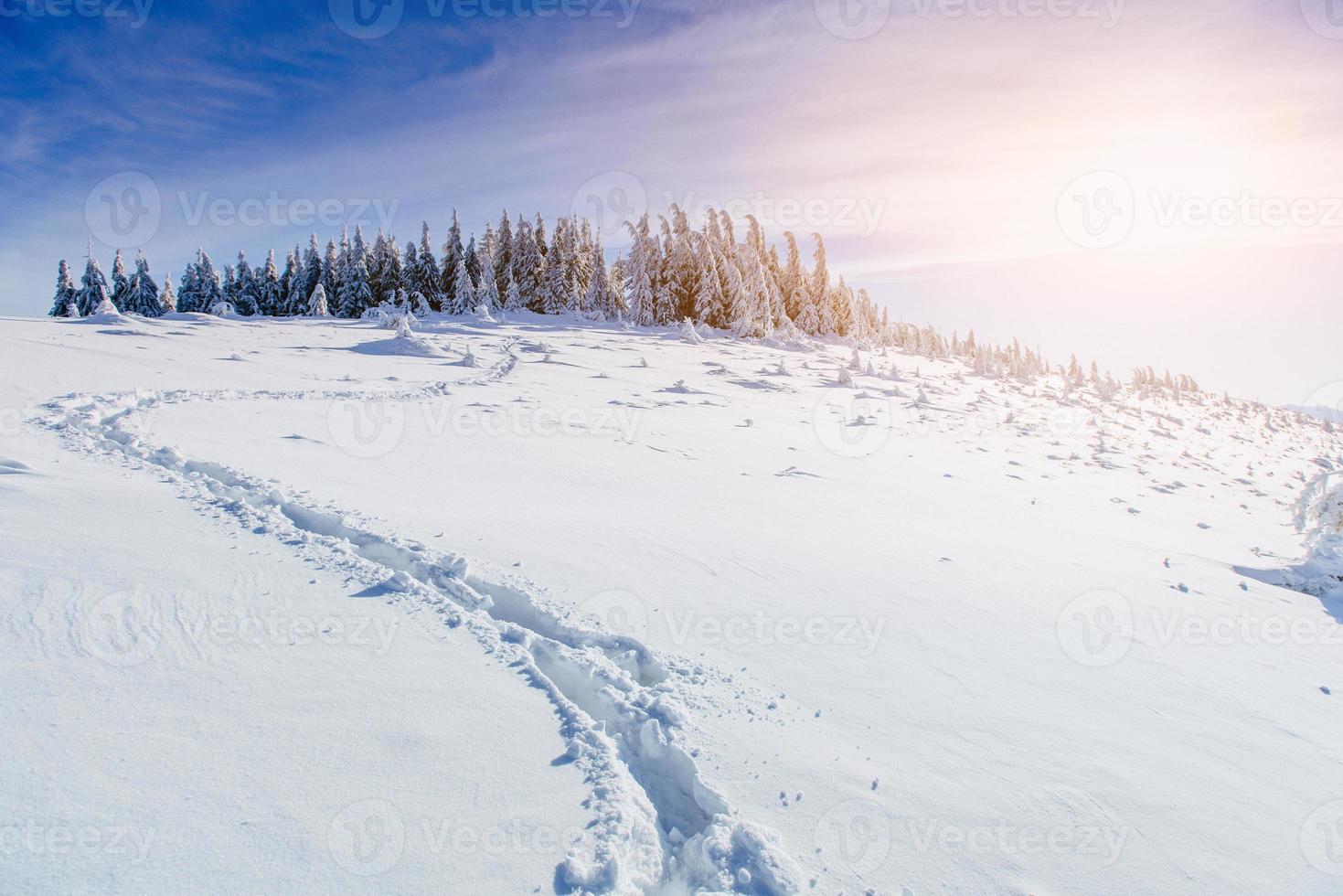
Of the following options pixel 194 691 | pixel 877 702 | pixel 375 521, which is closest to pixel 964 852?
pixel 877 702

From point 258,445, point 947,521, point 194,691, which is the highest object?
point 258,445

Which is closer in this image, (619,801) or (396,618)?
(619,801)

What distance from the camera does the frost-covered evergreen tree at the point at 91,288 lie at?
44.8 m

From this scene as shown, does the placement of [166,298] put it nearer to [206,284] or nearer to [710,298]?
[206,284]

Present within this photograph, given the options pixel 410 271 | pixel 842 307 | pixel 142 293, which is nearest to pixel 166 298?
pixel 142 293

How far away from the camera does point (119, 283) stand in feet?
153

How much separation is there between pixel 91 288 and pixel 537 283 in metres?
Result: 32.7

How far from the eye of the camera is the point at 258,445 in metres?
8.96

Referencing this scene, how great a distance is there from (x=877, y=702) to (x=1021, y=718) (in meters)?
0.96

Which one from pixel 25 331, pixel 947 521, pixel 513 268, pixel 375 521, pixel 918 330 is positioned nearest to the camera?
pixel 375 521

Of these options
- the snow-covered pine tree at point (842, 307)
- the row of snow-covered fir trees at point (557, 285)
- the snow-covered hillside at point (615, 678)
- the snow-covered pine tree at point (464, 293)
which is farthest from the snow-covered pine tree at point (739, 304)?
the snow-covered hillside at point (615, 678)

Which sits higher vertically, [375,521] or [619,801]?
[375,521]

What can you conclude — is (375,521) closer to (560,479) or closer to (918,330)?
(560,479)

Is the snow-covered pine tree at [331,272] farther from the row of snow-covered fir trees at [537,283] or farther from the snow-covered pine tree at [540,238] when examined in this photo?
the snow-covered pine tree at [540,238]
